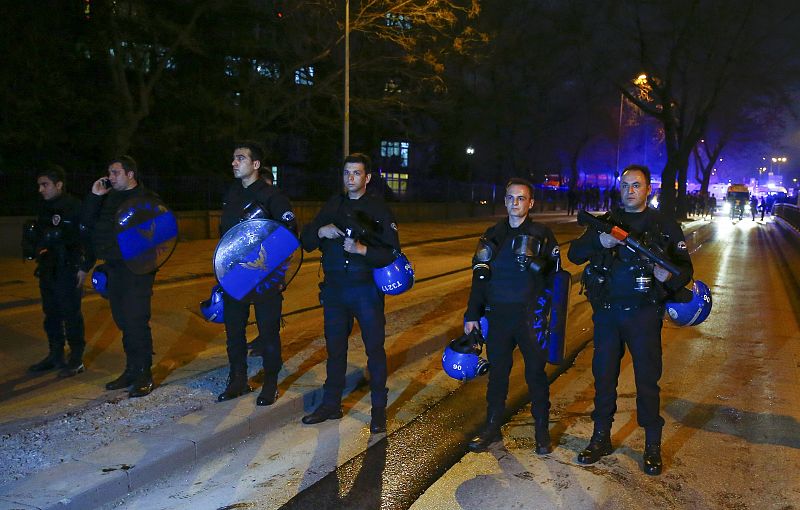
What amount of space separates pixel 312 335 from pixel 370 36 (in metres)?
15.3

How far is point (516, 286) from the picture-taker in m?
4.47

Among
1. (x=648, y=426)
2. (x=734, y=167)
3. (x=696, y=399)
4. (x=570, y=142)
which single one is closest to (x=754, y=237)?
(x=696, y=399)

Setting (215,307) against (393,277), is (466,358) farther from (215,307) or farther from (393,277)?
(215,307)

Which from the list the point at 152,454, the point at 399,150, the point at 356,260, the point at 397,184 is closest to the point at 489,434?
the point at 356,260

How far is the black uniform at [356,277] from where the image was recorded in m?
4.81

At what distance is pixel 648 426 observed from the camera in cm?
446

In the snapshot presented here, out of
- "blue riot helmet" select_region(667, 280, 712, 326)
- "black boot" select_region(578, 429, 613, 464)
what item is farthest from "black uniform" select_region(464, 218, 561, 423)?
"blue riot helmet" select_region(667, 280, 712, 326)

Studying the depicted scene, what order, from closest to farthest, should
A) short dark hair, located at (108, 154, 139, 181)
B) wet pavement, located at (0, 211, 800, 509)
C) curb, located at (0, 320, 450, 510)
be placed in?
1. curb, located at (0, 320, 450, 510)
2. wet pavement, located at (0, 211, 800, 509)
3. short dark hair, located at (108, 154, 139, 181)

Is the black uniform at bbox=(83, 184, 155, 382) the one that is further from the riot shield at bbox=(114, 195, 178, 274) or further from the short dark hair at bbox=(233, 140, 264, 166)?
the short dark hair at bbox=(233, 140, 264, 166)

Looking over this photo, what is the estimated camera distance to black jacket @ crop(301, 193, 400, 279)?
4.77 m

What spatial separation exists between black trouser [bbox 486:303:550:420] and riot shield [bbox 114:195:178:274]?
2760mm

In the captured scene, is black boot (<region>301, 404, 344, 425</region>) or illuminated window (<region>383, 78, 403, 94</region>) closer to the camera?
black boot (<region>301, 404, 344, 425</region>)

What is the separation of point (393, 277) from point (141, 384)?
7.56ft

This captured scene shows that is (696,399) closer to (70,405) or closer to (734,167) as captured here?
(70,405)
